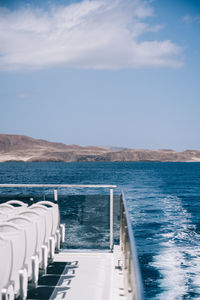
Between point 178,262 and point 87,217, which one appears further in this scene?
point 178,262

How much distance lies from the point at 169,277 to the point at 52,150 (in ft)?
469

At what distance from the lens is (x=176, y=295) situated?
10.9 m

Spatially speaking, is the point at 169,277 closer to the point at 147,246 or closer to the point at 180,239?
the point at 147,246

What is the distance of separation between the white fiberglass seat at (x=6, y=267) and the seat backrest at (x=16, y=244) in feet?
0.21

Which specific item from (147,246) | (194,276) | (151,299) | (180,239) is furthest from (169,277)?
(180,239)

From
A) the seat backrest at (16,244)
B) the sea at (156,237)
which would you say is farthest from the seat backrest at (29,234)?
the sea at (156,237)

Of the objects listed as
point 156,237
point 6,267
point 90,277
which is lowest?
point 156,237

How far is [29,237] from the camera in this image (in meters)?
3.16

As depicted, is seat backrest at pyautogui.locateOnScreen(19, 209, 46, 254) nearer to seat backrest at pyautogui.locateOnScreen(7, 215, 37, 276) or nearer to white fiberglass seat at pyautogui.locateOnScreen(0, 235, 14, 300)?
seat backrest at pyautogui.locateOnScreen(7, 215, 37, 276)

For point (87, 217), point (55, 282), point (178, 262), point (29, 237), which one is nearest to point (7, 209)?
point (55, 282)

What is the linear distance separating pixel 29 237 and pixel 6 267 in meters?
0.55

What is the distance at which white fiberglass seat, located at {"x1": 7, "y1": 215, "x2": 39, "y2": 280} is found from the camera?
315 cm

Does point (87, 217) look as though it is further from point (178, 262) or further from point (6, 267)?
point (178, 262)

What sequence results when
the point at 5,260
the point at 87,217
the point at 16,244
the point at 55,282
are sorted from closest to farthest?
the point at 5,260, the point at 16,244, the point at 55,282, the point at 87,217
